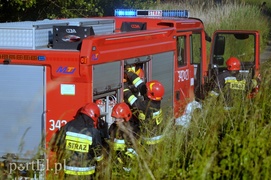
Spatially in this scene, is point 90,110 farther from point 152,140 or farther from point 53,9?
point 53,9

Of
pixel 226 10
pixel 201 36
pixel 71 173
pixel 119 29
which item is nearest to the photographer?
pixel 71 173

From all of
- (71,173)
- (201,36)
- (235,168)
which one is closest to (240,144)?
(235,168)

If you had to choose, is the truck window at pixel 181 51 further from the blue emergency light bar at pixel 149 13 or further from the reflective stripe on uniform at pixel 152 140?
the reflective stripe on uniform at pixel 152 140

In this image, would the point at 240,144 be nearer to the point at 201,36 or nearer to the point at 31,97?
the point at 31,97

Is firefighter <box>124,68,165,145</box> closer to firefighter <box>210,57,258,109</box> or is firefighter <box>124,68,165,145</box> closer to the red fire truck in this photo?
the red fire truck

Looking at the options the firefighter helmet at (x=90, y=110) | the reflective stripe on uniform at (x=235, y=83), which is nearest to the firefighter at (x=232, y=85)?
the reflective stripe on uniform at (x=235, y=83)

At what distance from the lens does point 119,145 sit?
733cm

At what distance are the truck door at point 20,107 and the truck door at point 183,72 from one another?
3393 millimetres

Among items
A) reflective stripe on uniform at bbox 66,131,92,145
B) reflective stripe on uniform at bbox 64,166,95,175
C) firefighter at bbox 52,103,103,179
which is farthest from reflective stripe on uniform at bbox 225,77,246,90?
reflective stripe on uniform at bbox 64,166,95,175

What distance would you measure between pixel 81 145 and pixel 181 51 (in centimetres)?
443

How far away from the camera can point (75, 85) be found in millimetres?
7473

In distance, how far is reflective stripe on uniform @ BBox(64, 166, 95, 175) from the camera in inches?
267

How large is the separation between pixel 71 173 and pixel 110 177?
2.04 feet

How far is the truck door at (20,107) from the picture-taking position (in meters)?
7.60
